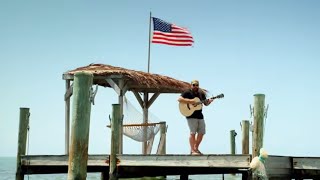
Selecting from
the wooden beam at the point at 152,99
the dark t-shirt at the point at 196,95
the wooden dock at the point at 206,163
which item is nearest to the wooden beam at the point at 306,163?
the wooden dock at the point at 206,163

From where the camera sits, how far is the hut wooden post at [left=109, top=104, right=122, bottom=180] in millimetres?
12883

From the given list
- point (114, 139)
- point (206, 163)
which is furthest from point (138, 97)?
point (206, 163)

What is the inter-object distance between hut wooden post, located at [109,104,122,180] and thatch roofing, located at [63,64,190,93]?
265cm

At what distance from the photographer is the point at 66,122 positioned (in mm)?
16375

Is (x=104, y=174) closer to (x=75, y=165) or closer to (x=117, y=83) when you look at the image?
(x=117, y=83)

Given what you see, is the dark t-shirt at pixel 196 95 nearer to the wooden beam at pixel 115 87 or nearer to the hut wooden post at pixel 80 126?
the hut wooden post at pixel 80 126

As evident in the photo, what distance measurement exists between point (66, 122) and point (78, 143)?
19.6ft

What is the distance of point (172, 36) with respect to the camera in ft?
63.1

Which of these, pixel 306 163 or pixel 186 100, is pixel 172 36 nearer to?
pixel 186 100

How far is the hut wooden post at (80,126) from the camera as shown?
1054cm

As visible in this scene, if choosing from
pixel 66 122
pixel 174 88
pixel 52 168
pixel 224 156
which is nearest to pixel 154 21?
pixel 174 88

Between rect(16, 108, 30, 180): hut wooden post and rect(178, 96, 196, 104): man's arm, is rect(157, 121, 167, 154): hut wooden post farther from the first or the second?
rect(178, 96, 196, 104): man's arm

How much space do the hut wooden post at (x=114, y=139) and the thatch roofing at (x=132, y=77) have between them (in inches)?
104

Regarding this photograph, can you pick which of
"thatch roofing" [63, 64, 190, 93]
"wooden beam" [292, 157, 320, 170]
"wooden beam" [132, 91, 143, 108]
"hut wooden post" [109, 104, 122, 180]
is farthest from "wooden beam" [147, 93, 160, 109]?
"wooden beam" [292, 157, 320, 170]
